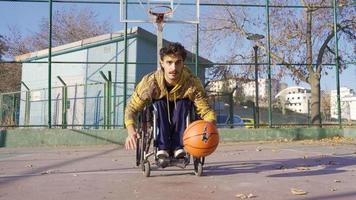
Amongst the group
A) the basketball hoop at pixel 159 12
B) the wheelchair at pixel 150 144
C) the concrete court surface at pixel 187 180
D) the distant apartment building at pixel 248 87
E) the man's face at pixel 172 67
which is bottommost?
the concrete court surface at pixel 187 180

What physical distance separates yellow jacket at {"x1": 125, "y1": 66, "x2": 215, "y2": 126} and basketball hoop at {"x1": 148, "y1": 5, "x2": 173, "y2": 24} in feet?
14.7

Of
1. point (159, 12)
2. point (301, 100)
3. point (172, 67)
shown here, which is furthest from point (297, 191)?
point (301, 100)

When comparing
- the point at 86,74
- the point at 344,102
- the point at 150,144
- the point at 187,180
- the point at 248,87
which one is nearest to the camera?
the point at 187,180

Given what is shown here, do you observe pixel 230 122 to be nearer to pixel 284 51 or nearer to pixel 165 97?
pixel 284 51

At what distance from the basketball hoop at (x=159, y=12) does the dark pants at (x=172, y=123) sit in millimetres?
4605

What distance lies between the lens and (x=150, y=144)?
5.82m

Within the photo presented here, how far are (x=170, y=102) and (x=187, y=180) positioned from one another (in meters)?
0.95

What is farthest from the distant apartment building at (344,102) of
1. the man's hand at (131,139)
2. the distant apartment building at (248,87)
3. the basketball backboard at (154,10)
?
the man's hand at (131,139)

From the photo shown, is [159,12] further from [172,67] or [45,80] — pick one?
[45,80]

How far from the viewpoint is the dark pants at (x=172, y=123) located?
5.50 metres

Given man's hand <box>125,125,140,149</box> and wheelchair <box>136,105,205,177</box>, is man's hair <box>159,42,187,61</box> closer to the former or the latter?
wheelchair <box>136,105,205,177</box>

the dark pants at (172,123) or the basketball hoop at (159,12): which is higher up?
A: the basketball hoop at (159,12)

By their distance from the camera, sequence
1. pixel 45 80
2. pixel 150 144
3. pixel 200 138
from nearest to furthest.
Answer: pixel 200 138
pixel 150 144
pixel 45 80

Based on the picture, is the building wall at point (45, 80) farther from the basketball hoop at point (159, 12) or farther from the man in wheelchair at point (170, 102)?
the man in wheelchair at point (170, 102)
